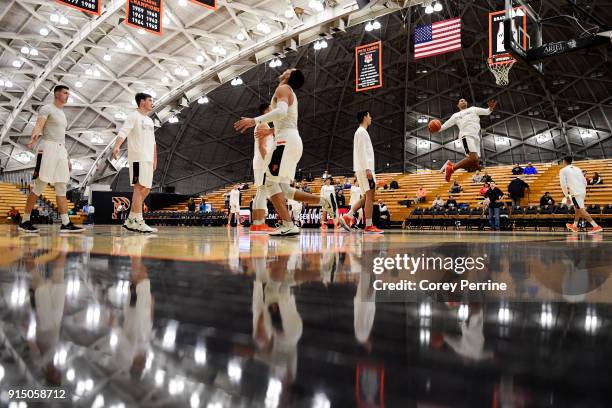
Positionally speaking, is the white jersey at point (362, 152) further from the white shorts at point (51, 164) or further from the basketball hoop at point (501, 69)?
the basketball hoop at point (501, 69)

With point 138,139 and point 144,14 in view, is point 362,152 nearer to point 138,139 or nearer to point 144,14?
point 138,139

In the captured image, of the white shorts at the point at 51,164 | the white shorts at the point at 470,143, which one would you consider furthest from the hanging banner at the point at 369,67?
the white shorts at the point at 51,164

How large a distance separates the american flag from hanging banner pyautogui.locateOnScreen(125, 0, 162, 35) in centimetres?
833

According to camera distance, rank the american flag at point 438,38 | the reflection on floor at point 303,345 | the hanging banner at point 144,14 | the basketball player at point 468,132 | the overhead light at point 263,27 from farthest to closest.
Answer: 1. the overhead light at point 263,27
2. the american flag at point 438,38
3. the hanging banner at point 144,14
4. the basketball player at point 468,132
5. the reflection on floor at point 303,345

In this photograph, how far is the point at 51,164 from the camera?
600 cm

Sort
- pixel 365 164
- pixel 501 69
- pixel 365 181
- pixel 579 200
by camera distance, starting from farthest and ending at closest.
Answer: pixel 501 69, pixel 579 200, pixel 365 181, pixel 365 164

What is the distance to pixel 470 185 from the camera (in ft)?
74.8

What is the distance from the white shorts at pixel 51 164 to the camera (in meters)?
5.93

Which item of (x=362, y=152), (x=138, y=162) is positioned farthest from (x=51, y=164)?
(x=362, y=152)

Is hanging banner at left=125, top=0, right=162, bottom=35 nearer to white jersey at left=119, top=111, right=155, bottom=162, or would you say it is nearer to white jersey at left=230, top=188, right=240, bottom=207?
white jersey at left=230, top=188, right=240, bottom=207

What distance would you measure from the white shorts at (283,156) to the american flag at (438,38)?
10466 millimetres

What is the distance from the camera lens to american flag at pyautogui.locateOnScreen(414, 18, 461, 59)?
46.8 ft

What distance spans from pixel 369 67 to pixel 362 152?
38.0ft

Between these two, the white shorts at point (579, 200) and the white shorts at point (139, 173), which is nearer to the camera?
the white shorts at point (139, 173)
